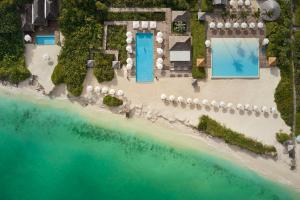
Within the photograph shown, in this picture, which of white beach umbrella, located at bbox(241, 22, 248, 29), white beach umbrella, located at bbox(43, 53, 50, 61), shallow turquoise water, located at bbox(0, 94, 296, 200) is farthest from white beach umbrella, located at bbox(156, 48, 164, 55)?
white beach umbrella, located at bbox(43, 53, 50, 61)

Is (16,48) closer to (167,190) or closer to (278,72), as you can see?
(167,190)

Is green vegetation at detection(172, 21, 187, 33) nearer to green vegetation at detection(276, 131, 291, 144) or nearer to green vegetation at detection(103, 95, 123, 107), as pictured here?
green vegetation at detection(103, 95, 123, 107)

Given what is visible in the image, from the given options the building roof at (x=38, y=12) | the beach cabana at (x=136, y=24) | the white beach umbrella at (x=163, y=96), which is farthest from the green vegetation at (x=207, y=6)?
the building roof at (x=38, y=12)

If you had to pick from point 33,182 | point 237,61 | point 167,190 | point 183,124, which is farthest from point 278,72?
point 33,182

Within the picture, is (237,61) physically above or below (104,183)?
above

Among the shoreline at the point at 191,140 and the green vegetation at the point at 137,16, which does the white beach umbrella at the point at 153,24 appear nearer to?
the green vegetation at the point at 137,16

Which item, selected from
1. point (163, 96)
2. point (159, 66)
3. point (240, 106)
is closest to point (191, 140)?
point (163, 96)
